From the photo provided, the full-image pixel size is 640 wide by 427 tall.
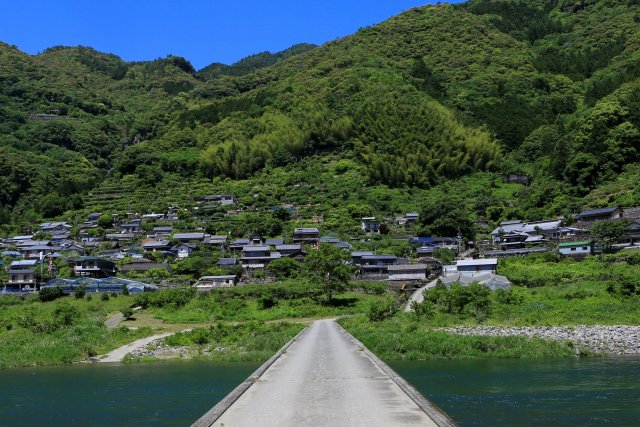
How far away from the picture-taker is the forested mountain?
75438 millimetres

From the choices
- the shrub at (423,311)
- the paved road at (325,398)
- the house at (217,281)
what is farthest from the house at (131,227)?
the paved road at (325,398)

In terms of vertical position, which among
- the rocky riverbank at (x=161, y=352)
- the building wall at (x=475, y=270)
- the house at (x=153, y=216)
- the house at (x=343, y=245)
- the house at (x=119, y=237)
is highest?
the house at (x=153, y=216)

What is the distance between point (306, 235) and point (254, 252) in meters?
7.16

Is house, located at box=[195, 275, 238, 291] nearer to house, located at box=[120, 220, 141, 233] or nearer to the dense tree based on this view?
the dense tree

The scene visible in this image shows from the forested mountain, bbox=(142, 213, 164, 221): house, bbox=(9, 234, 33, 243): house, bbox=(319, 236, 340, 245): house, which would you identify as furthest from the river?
bbox=(9, 234, 33, 243): house

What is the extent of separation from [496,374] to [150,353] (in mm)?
16730

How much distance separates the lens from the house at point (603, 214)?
178ft

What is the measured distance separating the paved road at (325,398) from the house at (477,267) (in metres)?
32.3

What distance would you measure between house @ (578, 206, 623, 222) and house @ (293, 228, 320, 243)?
25.0 metres

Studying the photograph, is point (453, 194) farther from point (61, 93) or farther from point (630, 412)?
point (61, 93)

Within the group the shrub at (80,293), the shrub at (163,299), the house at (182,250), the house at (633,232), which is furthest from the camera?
the house at (182,250)

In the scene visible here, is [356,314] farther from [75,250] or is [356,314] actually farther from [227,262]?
[75,250]

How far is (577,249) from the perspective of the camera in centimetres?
5047

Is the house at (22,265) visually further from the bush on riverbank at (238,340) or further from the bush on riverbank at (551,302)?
the bush on riverbank at (551,302)
